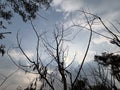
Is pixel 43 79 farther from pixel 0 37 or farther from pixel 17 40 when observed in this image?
pixel 0 37

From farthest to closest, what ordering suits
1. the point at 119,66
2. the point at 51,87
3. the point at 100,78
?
the point at 119,66 < the point at 100,78 < the point at 51,87

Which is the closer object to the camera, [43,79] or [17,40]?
[43,79]

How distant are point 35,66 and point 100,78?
3.11 m

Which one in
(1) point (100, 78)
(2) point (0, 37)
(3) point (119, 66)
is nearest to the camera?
(1) point (100, 78)

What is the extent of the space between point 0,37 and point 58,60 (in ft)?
10.6

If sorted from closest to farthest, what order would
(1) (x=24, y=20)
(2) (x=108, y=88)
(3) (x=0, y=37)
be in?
(2) (x=108, y=88), (3) (x=0, y=37), (1) (x=24, y=20)

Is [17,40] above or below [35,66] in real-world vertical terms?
above

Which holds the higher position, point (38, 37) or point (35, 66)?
point (38, 37)

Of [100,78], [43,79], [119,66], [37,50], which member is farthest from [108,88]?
[119,66]

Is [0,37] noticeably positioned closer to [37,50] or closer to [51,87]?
[37,50]

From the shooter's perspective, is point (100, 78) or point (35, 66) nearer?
point (35, 66)

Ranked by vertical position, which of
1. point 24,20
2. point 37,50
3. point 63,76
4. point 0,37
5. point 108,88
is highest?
point 24,20

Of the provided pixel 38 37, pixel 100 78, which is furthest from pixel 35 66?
pixel 100 78

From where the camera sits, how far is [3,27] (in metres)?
11.7
